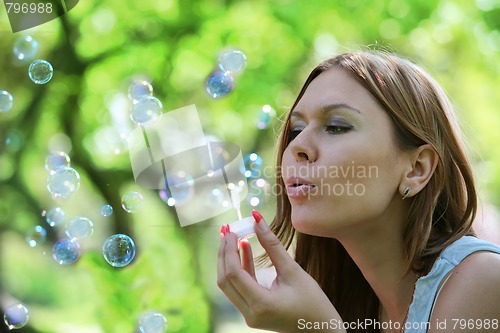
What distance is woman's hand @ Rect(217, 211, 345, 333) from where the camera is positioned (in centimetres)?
121

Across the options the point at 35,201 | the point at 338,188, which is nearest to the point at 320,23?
the point at 35,201

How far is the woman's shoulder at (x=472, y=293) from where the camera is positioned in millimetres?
1255

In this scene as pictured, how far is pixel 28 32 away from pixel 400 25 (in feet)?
6.26

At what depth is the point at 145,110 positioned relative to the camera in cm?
251

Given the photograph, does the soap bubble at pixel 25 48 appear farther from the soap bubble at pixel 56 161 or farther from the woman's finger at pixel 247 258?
Result: the woman's finger at pixel 247 258

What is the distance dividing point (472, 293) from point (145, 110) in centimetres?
153

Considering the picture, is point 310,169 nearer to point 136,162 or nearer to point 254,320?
point 254,320

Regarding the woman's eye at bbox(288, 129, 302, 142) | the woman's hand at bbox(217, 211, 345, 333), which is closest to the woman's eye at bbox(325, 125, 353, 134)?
the woman's eye at bbox(288, 129, 302, 142)

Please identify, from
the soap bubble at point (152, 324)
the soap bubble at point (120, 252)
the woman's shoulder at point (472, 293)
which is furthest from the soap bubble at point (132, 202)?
the woman's shoulder at point (472, 293)

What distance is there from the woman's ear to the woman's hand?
1.06 feet

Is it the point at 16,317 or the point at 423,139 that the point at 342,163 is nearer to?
the point at 423,139

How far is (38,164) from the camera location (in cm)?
370

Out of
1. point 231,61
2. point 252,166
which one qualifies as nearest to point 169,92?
point 231,61

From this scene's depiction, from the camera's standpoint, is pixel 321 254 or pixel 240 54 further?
pixel 240 54
